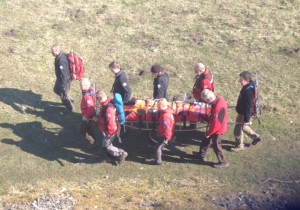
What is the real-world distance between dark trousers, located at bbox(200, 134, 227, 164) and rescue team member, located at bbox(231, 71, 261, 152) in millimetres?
848

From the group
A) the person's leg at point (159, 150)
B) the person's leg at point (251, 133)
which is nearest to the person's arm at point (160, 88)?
the person's leg at point (159, 150)

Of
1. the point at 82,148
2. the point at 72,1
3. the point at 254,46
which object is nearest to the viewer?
the point at 82,148

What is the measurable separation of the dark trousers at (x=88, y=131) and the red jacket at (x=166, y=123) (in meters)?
2.16

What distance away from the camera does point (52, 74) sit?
54.7 ft

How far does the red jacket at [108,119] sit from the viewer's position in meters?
11.8

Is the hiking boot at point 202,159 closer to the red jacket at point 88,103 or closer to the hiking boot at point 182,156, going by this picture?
the hiking boot at point 182,156

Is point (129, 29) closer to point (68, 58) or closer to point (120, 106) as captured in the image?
point (68, 58)

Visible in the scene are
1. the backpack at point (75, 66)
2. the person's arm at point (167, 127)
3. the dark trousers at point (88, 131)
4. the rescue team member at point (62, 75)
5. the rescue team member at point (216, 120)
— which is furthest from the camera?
the backpack at point (75, 66)

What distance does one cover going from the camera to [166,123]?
11773 millimetres

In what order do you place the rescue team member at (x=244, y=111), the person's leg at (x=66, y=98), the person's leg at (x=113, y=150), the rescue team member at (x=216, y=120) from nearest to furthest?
the rescue team member at (x=216, y=120) < the rescue team member at (x=244, y=111) < the person's leg at (x=113, y=150) < the person's leg at (x=66, y=98)

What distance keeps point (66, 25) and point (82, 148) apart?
740 centimetres

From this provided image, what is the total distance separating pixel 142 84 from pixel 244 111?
4.70m

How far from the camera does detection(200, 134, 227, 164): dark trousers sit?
12.0m

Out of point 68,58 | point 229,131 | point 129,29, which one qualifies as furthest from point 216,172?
point 129,29
